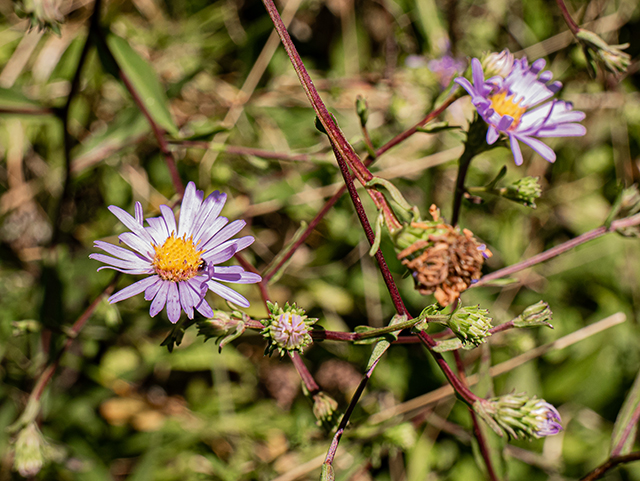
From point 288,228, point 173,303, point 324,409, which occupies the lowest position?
point 324,409

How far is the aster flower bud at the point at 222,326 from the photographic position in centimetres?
164

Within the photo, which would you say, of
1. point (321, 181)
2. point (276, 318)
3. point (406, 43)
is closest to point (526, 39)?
point (406, 43)

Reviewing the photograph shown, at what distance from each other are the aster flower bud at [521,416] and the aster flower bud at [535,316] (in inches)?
10.7

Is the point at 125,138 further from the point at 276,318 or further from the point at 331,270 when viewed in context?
the point at 276,318

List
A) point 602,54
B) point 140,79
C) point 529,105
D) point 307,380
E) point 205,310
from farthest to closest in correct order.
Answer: point 140,79
point 529,105
point 602,54
point 307,380
point 205,310

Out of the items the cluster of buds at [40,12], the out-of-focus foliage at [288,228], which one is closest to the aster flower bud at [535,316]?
the out-of-focus foliage at [288,228]

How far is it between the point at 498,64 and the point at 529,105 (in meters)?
0.32

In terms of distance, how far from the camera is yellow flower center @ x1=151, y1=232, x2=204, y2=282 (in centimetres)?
180

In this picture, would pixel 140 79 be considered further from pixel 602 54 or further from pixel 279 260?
pixel 602 54

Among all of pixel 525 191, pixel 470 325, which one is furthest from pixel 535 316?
pixel 525 191

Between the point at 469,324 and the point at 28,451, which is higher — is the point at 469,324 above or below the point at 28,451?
below

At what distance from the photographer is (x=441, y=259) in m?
1.41

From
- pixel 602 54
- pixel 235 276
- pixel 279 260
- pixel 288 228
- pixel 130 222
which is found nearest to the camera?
pixel 235 276

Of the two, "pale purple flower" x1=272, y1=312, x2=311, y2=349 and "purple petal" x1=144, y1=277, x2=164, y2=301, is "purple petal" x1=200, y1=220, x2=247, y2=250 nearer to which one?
"purple petal" x1=144, y1=277, x2=164, y2=301
